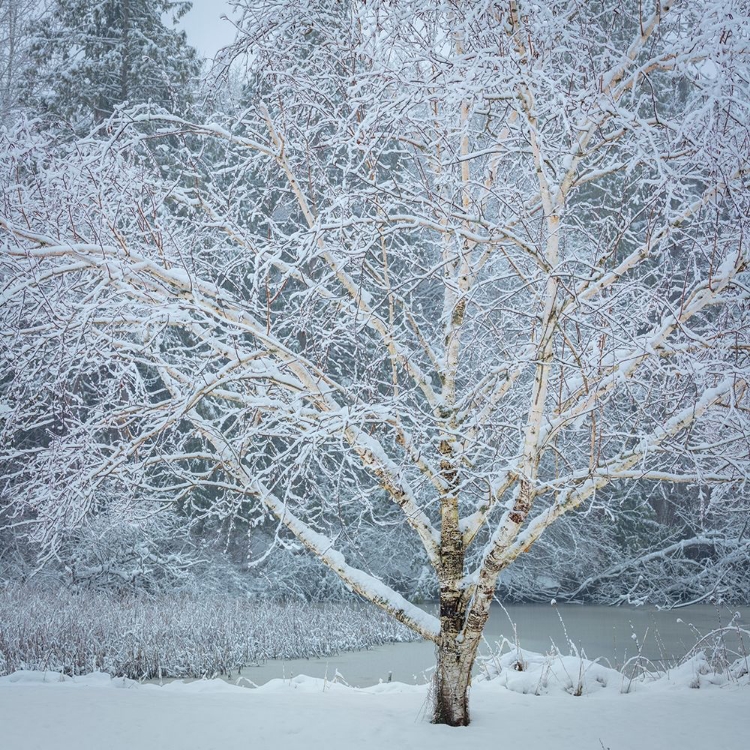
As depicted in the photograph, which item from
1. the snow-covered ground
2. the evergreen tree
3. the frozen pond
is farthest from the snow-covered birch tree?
the evergreen tree

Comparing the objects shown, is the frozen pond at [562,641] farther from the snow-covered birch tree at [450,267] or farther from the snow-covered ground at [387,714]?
the snow-covered birch tree at [450,267]

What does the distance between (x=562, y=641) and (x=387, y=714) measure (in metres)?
6.56

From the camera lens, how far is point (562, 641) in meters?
10.9

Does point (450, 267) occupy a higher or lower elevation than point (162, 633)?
higher

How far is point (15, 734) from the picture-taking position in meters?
4.61

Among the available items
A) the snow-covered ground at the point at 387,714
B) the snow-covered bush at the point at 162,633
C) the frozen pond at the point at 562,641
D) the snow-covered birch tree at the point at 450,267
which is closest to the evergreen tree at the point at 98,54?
the snow-covered bush at the point at 162,633

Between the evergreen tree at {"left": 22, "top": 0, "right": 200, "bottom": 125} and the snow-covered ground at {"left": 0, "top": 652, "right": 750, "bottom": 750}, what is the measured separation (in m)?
11.2

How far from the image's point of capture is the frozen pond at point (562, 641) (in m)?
9.02

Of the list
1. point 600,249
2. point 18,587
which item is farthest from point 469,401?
point 18,587

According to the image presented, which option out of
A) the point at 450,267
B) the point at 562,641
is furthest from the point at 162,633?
the point at 450,267

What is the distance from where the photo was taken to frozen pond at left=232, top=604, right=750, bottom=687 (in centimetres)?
902

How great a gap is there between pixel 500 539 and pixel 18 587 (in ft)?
33.3

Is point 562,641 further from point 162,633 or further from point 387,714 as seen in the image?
point 387,714

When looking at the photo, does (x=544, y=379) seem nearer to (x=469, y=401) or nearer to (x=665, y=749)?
(x=469, y=401)
